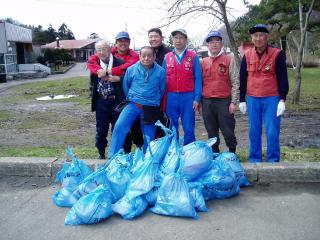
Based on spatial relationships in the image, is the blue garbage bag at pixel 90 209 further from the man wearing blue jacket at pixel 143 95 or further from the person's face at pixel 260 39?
the person's face at pixel 260 39

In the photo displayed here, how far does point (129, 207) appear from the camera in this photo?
148 inches

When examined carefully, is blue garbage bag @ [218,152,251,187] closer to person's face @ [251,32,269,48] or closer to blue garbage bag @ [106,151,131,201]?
A: blue garbage bag @ [106,151,131,201]

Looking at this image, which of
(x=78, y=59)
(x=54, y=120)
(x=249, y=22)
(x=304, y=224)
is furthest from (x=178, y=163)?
(x=78, y=59)

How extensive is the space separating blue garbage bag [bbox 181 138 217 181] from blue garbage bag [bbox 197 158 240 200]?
3.6 inches

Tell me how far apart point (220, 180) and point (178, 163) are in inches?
18.6

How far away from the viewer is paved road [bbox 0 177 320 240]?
344cm

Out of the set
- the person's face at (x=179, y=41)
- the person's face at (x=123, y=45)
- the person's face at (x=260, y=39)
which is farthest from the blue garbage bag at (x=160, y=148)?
the person's face at (x=260, y=39)

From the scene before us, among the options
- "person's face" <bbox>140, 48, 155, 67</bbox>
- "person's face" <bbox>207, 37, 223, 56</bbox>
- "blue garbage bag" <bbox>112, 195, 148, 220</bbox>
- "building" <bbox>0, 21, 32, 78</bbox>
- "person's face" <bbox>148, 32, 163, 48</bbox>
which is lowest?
"blue garbage bag" <bbox>112, 195, 148, 220</bbox>

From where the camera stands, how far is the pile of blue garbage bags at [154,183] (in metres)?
3.72

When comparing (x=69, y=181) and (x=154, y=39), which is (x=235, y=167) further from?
(x=154, y=39)

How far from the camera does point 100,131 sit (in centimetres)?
529

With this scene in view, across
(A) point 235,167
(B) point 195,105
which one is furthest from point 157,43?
(A) point 235,167

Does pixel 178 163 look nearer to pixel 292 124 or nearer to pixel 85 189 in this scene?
pixel 85 189

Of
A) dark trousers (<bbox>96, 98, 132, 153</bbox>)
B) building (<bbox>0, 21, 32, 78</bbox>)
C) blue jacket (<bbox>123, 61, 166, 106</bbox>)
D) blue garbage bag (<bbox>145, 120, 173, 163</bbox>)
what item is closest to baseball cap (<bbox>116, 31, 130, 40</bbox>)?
blue jacket (<bbox>123, 61, 166, 106</bbox>)
